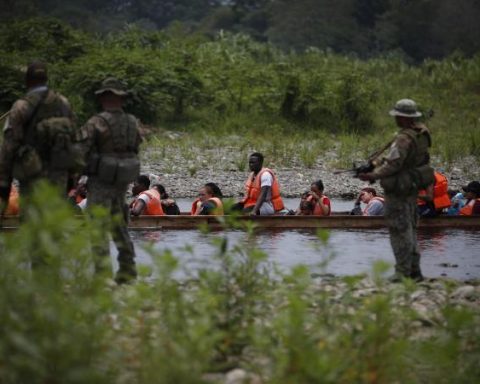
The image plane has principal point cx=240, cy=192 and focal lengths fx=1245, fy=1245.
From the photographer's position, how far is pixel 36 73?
34.8 ft

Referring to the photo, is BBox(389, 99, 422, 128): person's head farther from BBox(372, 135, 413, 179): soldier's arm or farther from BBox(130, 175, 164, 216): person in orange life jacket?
BBox(130, 175, 164, 216): person in orange life jacket

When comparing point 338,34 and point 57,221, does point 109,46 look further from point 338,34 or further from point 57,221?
point 57,221

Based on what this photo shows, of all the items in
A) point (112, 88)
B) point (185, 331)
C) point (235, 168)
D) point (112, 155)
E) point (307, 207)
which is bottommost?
point (185, 331)

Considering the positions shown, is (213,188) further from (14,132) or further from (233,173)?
(233,173)

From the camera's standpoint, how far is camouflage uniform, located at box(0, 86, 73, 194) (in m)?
10.6

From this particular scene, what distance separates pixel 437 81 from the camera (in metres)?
42.4

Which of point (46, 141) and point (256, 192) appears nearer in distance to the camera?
point (46, 141)

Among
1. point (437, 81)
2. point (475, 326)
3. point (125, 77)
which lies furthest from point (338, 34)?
point (475, 326)

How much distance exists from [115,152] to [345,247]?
5013mm

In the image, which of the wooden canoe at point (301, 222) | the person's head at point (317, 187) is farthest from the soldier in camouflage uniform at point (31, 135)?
the person's head at point (317, 187)

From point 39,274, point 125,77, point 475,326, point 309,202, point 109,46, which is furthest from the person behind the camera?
point 109,46

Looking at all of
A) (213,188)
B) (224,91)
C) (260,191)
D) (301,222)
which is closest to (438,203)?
(301,222)

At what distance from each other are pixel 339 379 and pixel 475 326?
1562mm

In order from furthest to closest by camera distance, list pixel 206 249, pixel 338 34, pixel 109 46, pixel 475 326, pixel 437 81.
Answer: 1. pixel 338 34
2. pixel 437 81
3. pixel 109 46
4. pixel 206 249
5. pixel 475 326
